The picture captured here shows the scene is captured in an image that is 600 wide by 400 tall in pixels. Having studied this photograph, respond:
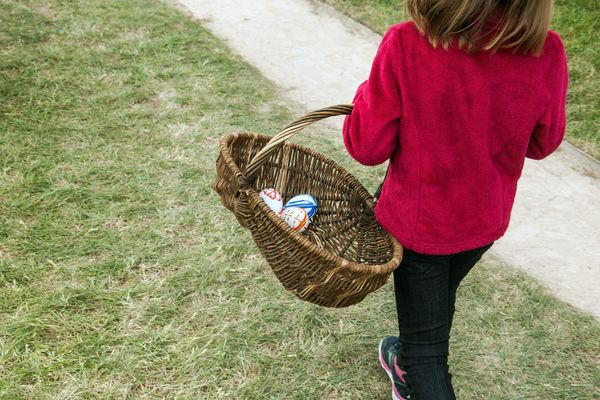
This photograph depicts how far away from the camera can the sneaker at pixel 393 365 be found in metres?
2.16

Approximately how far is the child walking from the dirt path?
1.23 meters

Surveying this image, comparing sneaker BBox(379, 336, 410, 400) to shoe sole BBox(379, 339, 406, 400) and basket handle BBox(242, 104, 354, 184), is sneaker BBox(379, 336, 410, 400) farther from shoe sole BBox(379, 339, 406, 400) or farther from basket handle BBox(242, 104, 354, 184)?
basket handle BBox(242, 104, 354, 184)

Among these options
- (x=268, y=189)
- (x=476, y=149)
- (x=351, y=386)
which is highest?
(x=476, y=149)

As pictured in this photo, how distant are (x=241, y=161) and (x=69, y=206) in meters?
1.12

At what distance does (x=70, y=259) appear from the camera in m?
2.60

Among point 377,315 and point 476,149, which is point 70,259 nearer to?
point 377,315

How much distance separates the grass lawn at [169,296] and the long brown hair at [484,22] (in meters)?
1.32

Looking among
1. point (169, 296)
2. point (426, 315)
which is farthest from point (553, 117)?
point (169, 296)

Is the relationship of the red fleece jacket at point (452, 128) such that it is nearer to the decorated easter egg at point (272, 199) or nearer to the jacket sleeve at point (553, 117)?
the jacket sleeve at point (553, 117)

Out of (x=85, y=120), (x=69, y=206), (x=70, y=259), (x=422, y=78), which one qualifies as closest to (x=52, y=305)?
(x=70, y=259)

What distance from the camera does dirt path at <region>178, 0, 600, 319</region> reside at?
284 centimetres

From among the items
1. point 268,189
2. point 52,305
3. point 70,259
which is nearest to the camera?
point 268,189

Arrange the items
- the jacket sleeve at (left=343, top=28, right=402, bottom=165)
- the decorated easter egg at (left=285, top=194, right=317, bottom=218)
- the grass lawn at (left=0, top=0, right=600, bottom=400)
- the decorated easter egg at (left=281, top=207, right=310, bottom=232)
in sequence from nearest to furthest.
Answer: the jacket sleeve at (left=343, top=28, right=402, bottom=165)
the decorated easter egg at (left=281, top=207, right=310, bottom=232)
the decorated easter egg at (left=285, top=194, right=317, bottom=218)
the grass lawn at (left=0, top=0, right=600, bottom=400)

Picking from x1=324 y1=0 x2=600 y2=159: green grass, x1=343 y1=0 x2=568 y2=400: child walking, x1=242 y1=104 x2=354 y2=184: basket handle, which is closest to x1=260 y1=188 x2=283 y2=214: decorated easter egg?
x1=242 y1=104 x2=354 y2=184: basket handle
